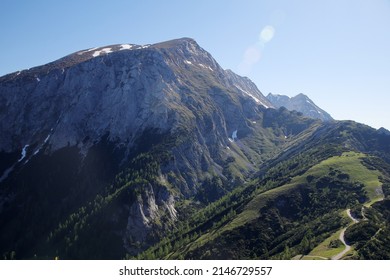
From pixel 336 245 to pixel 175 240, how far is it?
97.4m

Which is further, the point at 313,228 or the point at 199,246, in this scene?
the point at 199,246

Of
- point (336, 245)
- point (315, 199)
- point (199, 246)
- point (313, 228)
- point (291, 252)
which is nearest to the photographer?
point (336, 245)

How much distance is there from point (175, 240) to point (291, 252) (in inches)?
3204

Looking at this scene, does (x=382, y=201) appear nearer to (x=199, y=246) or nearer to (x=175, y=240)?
(x=199, y=246)

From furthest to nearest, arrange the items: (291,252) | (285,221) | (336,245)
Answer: (285,221), (291,252), (336,245)

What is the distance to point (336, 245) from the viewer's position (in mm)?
118812

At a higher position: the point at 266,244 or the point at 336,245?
the point at 266,244

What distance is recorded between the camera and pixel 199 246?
163 m
